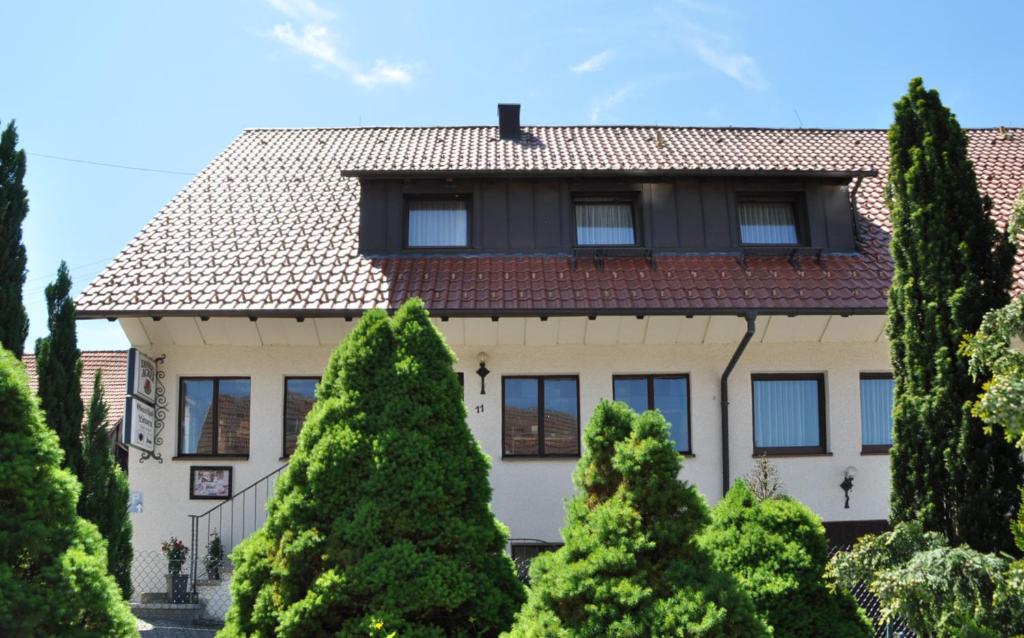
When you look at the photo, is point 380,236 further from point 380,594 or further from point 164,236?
point 380,594

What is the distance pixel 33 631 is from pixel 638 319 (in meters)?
9.10

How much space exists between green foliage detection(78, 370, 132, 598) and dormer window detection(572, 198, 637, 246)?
708cm

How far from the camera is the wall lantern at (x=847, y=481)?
13.3 metres

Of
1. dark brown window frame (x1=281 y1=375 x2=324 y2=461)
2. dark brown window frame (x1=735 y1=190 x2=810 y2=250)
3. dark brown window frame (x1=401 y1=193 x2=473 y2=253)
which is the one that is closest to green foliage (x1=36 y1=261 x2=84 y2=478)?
dark brown window frame (x1=281 y1=375 x2=324 y2=461)

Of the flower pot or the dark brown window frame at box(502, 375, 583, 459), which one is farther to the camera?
the dark brown window frame at box(502, 375, 583, 459)

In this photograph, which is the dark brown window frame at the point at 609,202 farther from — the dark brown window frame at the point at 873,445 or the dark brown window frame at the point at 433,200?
the dark brown window frame at the point at 873,445

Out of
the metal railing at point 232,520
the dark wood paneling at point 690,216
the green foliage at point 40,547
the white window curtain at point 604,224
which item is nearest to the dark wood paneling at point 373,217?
the white window curtain at point 604,224

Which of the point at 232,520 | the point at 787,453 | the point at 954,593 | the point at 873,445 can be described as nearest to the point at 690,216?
the point at 787,453

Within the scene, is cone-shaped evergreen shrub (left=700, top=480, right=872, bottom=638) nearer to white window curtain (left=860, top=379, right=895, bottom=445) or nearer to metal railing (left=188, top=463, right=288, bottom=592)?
white window curtain (left=860, top=379, right=895, bottom=445)

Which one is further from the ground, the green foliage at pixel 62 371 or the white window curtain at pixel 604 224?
the white window curtain at pixel 604 224

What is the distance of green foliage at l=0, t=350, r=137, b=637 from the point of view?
5410 mm

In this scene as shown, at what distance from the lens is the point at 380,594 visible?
5.95 meters

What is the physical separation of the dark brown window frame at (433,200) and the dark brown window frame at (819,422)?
464 cm

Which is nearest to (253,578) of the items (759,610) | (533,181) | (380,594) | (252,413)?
(380,594)
